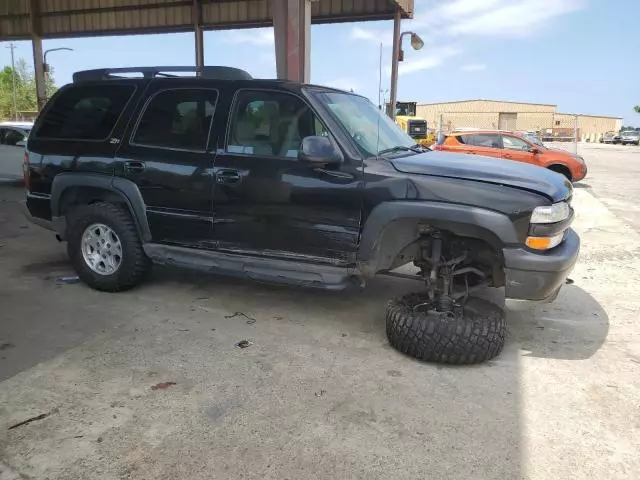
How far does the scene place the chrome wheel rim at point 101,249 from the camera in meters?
4.73

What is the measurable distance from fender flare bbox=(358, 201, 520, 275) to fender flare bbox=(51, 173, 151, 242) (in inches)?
78.2

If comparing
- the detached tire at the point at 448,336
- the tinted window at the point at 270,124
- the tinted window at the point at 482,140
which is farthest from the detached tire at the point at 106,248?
the tinted window at the point at 482,140

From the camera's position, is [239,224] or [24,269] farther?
[24,269]

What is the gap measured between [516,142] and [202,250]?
12.2m

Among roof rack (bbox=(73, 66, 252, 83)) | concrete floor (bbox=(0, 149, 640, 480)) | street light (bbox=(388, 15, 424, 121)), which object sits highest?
street light (bbox=(388, 15, 424, 121))

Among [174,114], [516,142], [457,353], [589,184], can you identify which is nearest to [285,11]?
[174,114]

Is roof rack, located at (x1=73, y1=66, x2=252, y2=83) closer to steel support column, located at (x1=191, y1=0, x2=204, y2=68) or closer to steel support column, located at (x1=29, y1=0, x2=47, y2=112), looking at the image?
steel support column, located at (x1=191, y1=0, x2=204, y2=68)

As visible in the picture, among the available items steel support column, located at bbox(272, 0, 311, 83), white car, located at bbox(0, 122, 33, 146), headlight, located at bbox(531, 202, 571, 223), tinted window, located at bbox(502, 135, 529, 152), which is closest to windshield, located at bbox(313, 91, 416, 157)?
headlight, located at bbox(531, 202, 571, 223)

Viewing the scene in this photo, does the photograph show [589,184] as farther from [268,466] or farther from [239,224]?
[268,466]

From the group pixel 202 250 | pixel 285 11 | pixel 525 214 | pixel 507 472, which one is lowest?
pixel 507 472

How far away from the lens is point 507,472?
2.42m

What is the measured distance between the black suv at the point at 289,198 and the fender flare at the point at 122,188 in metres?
0.01

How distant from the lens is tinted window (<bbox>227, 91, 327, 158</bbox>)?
394cm

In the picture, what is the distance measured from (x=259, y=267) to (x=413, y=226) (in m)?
1.25
